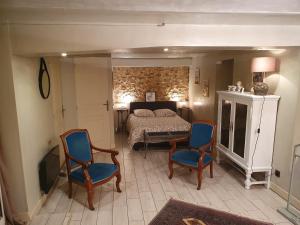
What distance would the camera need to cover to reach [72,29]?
2.39 meters

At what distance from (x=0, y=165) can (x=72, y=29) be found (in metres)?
1.64

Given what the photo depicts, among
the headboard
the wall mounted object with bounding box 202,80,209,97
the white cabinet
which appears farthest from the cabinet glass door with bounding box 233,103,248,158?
the headboard

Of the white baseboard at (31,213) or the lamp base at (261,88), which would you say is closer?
the white baseboard at (31,213)

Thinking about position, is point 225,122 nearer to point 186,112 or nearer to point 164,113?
point 164,113

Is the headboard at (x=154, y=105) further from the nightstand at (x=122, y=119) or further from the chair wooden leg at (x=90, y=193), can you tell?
the chair wooden leg at (x=90, y=193)

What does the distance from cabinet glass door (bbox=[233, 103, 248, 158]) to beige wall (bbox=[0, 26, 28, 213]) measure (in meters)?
3.02

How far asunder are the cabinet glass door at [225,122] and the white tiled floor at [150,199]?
0.57m

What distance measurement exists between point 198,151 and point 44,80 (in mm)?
2698

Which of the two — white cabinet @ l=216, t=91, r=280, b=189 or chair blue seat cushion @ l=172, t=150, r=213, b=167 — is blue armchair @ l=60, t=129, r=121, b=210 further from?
white cabinet @ l=216, t=91, r=280, b=189

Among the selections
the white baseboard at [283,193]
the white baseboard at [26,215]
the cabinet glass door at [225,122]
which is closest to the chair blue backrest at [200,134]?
the cabinet glass door at [225,122]

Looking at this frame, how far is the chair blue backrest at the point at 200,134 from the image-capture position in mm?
3778

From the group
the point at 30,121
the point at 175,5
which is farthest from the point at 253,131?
the point at 30,121

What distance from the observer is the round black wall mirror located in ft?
10.2

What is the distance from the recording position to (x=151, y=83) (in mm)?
6848
